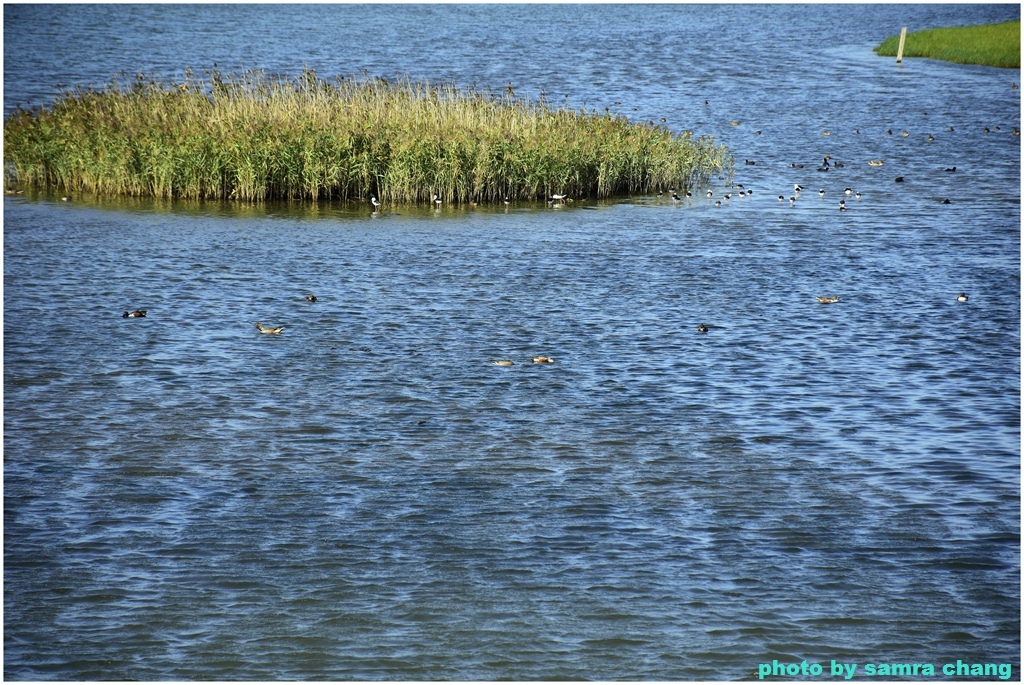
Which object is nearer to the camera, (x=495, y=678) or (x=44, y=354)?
(x=495, y=678)

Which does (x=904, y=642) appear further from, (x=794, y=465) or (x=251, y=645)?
(x=251, y=645)

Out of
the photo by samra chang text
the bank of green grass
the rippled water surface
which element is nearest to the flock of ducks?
the rippled water surface

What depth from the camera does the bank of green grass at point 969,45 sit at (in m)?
56.4

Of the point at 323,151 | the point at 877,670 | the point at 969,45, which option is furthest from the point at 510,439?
the point at 969,45

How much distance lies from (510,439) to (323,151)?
1582 cm

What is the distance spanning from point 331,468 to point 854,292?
11.2 metres

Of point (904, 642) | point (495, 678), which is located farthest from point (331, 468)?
point (904, 642)

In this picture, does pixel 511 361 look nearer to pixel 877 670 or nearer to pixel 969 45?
pixel 877 670

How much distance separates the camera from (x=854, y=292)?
65.5 feet

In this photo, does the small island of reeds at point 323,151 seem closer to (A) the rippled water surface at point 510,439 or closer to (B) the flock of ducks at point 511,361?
(A) the rippled water surface at point 510,439

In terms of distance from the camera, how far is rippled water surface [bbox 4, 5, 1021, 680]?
8.78 metres

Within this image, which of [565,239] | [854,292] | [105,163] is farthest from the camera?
[105,163]

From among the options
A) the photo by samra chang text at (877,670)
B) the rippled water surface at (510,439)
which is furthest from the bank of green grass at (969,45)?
the photo by samra chang text at (877,670)

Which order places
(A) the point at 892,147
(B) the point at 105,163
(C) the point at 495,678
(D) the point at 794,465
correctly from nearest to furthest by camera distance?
(C) the point at 495,678 → (D) the point at 794,465 → (B) the point at 105,163 → (A) the point at 892,147
